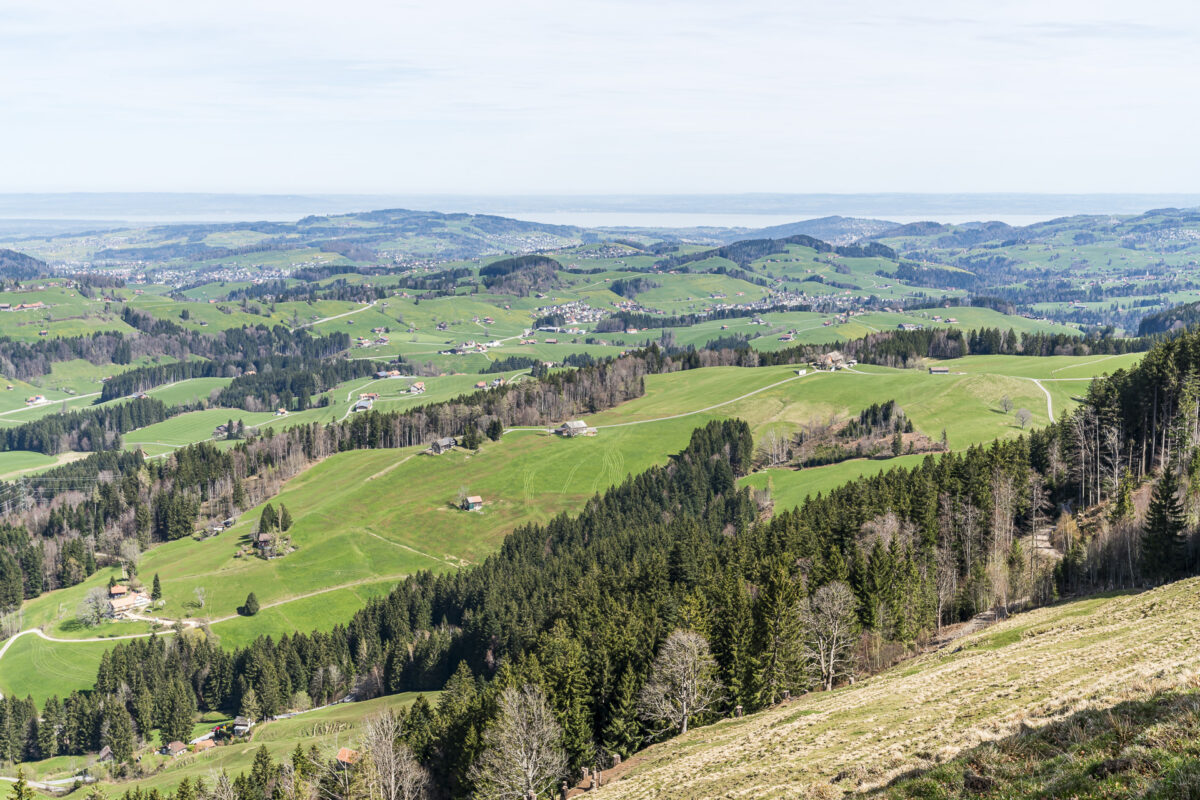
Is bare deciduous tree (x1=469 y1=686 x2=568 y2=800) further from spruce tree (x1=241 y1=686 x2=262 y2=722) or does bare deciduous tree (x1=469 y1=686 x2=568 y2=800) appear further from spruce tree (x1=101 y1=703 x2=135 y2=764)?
spruce tree (x1=101 y1=703 x2=135 y2=764)

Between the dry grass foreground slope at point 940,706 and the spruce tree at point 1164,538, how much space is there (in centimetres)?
896

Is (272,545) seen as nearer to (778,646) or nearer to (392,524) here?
(392,524)

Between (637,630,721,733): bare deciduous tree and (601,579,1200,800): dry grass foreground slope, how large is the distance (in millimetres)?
2879

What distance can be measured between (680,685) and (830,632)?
15880 mm

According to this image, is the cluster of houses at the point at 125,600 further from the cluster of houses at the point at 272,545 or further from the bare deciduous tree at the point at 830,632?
the bare deciduous tree at the point at 830,632

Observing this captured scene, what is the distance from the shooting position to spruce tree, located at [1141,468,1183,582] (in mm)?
70688

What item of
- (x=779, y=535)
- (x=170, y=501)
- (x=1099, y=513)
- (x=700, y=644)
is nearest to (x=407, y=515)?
(x=170, y=501)

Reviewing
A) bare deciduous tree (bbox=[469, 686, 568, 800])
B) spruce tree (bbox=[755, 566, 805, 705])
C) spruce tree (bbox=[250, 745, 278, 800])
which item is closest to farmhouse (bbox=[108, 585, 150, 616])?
spruce tree (bbox=[250, 745, 278, 800])

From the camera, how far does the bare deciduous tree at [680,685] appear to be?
217 ft

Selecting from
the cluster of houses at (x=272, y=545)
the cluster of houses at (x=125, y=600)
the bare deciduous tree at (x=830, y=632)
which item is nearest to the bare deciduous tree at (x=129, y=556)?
the cluster of houses at (x=125, y=600)

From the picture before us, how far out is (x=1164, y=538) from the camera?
2815 inches

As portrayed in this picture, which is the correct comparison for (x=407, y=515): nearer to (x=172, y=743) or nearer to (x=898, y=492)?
(x=172, y=743)

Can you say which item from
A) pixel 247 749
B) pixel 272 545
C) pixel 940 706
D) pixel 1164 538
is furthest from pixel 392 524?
pixel 940 706

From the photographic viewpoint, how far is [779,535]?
96.9m
